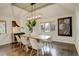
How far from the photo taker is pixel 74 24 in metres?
2.15

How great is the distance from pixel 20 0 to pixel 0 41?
89 cm

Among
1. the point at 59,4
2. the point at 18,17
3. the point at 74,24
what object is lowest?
the point at 74,24

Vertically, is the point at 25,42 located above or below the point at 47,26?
below

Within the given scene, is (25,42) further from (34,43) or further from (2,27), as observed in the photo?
(2,27)

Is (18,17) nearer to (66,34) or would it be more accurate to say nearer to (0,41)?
(0,41)

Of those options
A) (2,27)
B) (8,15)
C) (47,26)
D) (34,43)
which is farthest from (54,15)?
(2,27)

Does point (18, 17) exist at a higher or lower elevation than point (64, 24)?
higher

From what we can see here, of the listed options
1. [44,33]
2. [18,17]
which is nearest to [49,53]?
[44,33]

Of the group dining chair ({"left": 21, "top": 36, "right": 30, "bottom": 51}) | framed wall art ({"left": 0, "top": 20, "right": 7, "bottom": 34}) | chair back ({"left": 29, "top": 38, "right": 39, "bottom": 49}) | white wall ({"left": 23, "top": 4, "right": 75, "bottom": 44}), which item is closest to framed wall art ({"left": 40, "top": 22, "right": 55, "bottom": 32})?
white wall ({"left": 23, "top": 4, "right": 75, "bottom": 44})

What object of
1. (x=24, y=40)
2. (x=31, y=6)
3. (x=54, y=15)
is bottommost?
(x=24, y=40)

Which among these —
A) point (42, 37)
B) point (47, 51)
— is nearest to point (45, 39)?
point (42, 37)

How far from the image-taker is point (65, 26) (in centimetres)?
218

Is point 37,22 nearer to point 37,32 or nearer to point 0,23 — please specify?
point 37,32

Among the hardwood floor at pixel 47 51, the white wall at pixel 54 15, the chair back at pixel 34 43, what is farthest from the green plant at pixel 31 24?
the hardwood floor at pixel 47 51
